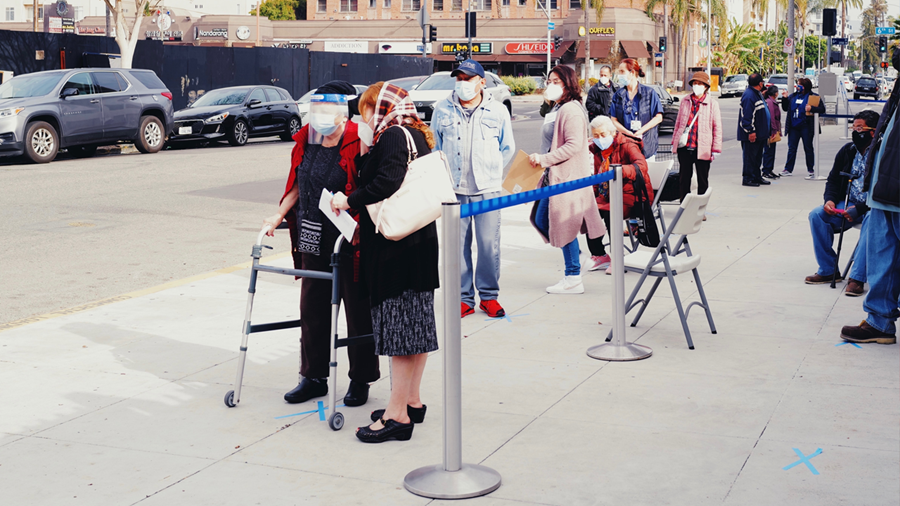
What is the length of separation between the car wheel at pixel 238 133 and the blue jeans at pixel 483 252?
58.1 ft

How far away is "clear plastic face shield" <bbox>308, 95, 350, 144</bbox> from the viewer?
523cm

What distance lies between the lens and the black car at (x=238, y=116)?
77.9 ft

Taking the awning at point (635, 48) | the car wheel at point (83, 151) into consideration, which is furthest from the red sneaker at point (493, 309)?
the awning at point (635, 48)

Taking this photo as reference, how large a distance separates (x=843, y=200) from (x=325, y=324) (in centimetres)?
521

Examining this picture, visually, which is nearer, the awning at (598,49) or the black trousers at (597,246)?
the black trousers at (597,246)

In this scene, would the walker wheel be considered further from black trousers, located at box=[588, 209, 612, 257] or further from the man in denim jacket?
black trousers, located at box=[588, 209, 612, 257]

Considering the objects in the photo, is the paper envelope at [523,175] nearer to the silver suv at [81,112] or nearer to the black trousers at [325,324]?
the black trousers at [325,324]

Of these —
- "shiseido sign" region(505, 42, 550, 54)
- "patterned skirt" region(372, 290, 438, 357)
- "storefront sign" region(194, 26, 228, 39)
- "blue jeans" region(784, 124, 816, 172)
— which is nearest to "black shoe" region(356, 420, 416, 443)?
"patterned skirt" region(372, 290, 438, 357)

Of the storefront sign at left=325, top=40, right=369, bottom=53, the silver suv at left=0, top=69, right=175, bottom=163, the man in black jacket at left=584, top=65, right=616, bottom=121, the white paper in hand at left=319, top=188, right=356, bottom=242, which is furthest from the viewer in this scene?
the storefront sign at left=325, top=40, right=369, bottom=53

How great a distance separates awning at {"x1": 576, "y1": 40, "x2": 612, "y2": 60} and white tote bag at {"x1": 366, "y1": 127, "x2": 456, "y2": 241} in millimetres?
68576

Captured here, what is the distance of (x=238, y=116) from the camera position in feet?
80.4

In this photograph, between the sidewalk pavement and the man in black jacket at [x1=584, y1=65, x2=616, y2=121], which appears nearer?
the sidewalk pavement

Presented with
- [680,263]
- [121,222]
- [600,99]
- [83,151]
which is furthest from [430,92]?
[680,263]

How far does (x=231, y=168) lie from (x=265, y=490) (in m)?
15.4
